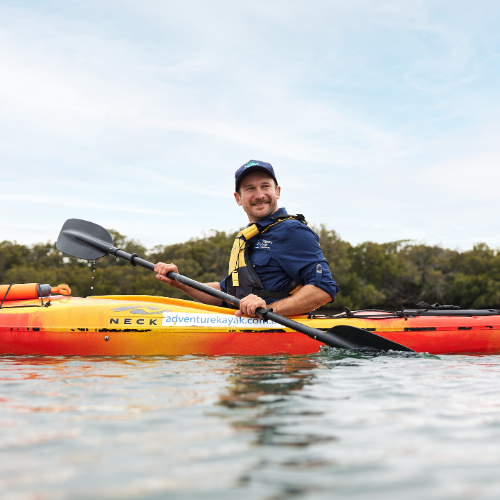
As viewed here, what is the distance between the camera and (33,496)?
1.36 m

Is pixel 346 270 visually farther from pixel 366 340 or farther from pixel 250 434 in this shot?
pixel 250 434

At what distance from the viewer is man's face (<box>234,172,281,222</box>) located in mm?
4750

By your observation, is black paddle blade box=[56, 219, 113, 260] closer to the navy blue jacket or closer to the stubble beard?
the stubble beard

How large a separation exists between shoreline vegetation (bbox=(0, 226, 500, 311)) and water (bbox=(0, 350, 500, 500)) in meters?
37.5

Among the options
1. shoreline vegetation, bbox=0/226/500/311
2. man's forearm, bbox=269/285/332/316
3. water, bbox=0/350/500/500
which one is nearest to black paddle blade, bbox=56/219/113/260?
man's forearm, bbox=269/285/332/316

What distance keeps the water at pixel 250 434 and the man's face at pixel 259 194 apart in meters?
1.83

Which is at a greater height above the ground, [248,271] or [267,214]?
[267,214]

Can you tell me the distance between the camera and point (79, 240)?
239 inches

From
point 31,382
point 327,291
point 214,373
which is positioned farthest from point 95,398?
point 327,291

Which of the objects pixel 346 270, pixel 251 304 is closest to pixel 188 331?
pixel 251 304

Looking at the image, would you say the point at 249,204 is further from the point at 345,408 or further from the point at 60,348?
the point at 345,408

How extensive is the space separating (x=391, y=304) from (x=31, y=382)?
1860 inches

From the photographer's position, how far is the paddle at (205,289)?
426cm

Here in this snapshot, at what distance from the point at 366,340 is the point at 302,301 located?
0.66m
